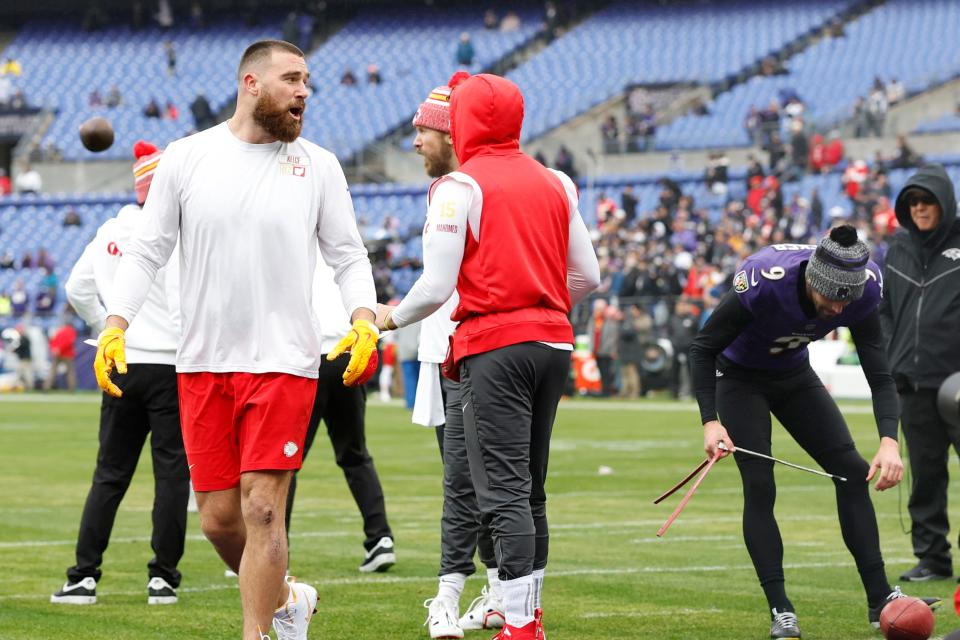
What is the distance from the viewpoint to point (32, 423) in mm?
24609

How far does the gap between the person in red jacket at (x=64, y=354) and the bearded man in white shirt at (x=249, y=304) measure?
30842 mm

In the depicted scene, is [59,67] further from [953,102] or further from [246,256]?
[246,256]

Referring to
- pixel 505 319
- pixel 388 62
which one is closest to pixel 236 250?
pixel 505 319

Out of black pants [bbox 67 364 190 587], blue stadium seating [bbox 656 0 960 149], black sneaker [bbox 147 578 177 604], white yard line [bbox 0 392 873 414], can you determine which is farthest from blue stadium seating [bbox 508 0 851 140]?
black sneaker [bbox 147 578 177 604]

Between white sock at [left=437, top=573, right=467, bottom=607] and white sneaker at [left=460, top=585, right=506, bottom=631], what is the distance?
0.17 metres

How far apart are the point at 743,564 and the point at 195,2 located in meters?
46.0

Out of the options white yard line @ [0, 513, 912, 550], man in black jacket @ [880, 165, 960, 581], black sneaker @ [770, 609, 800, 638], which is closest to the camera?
black sneaker @ [770, 609, 800, 638]

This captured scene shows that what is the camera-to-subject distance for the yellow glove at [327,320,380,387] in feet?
19.6

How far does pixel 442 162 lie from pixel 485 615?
2.04m

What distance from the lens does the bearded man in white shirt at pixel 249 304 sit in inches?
235

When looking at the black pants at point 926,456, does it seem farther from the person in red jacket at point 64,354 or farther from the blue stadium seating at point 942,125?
the person in red jacket at point 64,354

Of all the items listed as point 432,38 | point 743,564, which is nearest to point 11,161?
point 432,38

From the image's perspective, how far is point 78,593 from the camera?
819 centimetres

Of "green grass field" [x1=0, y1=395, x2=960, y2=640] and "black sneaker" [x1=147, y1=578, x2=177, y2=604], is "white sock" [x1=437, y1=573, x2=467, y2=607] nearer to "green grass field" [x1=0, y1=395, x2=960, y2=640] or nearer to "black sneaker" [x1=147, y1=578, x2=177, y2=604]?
"green grass field" [x1=0, y1=395, x2=960, y2=640]
